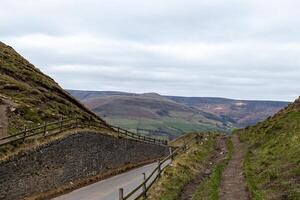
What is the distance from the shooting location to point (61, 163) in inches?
1671

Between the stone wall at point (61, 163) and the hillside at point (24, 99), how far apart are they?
671cm

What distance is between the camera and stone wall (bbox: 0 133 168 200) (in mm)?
34594

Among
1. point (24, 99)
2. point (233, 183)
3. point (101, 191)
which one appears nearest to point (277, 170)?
point (233, 183)

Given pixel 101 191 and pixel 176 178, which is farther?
pixel 101 191

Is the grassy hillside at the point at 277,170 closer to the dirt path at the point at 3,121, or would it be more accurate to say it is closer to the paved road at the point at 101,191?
the paved road at the point at 101,191

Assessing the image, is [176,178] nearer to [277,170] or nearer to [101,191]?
[101,191]

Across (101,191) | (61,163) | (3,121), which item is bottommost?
(101,191)

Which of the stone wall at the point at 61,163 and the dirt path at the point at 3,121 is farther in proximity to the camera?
the dirt path at the point at 3,121

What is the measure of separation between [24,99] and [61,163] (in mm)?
22751

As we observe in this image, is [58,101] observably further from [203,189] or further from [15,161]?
[203,189]

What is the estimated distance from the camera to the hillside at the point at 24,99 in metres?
51.1

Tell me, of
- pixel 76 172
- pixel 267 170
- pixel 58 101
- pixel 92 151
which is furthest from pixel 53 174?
pixel 58 101

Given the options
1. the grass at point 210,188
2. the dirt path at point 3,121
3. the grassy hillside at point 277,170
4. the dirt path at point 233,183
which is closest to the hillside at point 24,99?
the dirt path at point 3,121

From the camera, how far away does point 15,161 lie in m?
35.1
